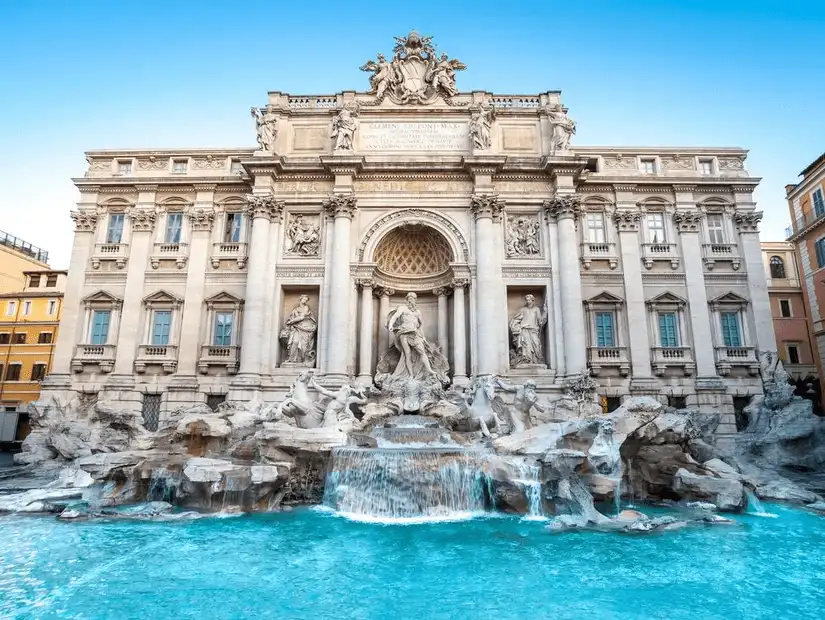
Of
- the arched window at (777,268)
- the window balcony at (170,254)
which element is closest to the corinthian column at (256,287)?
the window balcony at (170,254)

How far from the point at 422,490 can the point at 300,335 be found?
1040cm

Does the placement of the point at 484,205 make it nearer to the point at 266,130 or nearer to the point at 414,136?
the point at 414,136

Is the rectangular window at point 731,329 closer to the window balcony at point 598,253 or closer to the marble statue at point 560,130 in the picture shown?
the window balcony at point 598,253

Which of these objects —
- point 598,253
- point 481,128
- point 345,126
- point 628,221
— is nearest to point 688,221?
point 628,221

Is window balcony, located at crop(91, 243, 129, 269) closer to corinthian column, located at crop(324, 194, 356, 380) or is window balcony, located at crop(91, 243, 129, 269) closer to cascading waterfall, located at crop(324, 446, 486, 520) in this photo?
corinthian column, located at crop(324, 194, 356, 380)

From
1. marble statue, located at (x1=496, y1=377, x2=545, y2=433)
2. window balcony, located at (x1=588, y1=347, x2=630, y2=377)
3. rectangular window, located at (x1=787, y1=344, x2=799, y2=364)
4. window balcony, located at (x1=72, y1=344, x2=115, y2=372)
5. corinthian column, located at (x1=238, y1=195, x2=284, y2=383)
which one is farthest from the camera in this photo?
rectangular window, located at (x1=787, y1=344, x2=799, y2=364)

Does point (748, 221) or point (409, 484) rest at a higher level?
point (748, 221)

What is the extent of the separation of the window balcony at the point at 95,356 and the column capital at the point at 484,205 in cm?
1622

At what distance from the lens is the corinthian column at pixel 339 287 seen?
18734 millimetres

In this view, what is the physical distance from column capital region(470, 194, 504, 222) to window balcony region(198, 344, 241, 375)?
1133 cm

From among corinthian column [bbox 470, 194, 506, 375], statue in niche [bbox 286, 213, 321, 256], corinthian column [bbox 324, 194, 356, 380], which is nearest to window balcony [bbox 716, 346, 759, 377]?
corinthian column [bbox 470, 194, 506, 375]

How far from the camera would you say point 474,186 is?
2050 cm

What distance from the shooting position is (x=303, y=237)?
67.9 feet

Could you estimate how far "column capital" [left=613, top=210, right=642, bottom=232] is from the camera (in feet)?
68.8
